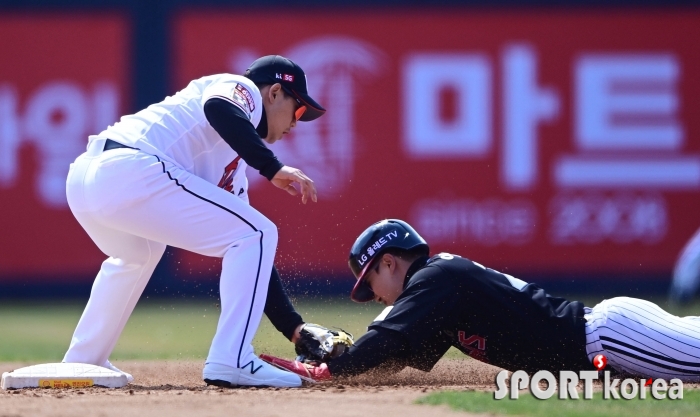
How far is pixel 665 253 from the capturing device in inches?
477

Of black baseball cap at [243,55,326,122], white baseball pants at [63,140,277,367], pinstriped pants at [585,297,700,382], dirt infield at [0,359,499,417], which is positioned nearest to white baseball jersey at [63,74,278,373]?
white baseball pants at [63,140,277,367]

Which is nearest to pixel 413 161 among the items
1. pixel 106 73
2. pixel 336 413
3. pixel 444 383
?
pixel 106 73

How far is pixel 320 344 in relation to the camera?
4734 mm

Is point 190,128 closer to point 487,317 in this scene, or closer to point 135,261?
point 135,261

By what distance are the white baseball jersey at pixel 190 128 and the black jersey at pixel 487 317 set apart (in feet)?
3.32

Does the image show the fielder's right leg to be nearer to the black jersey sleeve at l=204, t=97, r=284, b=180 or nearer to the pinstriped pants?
the black jersey sleeve at l=204, t=97, r=284, b=180

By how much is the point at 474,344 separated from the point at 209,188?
4.31ft

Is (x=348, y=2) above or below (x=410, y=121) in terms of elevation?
above

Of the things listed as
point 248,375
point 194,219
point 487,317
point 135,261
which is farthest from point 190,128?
point 487,317

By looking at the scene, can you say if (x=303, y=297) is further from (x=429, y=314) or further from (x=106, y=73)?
(x=429, y=314)

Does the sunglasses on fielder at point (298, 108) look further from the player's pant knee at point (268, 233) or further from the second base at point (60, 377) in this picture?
the second base at point (60, 377)

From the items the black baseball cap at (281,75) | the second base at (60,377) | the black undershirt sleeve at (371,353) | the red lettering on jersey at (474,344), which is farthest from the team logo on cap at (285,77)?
the second base at (60,377)

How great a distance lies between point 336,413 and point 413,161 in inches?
332

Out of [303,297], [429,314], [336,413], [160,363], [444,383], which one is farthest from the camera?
[303,297]
